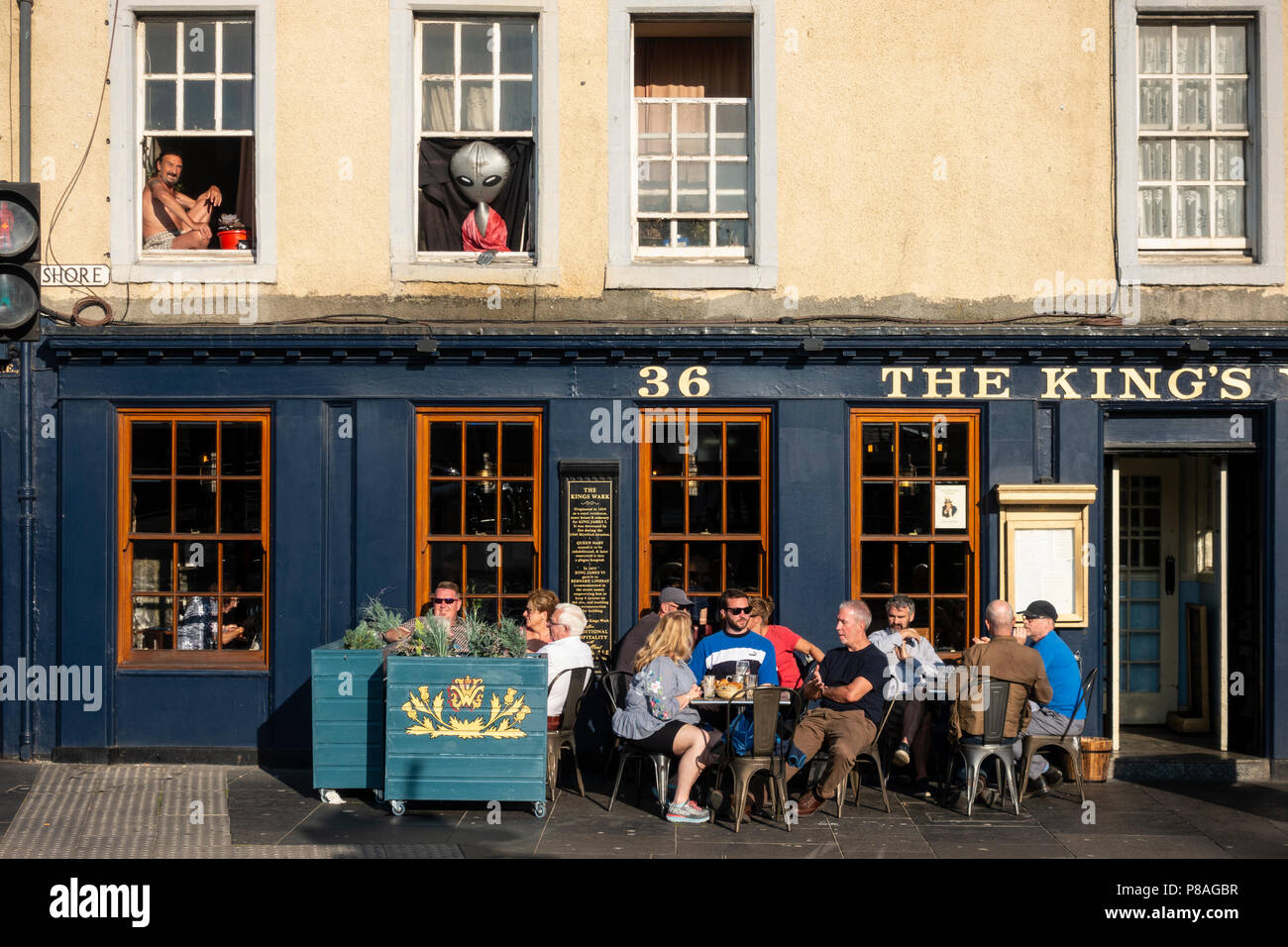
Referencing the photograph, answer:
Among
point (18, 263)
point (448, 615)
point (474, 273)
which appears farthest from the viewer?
point (474, 273)

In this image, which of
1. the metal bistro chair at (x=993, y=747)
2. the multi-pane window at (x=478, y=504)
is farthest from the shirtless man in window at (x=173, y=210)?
the metal bistro chair at (x=993, y=747)

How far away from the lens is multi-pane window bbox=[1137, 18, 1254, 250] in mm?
11711

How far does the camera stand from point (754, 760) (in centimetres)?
951

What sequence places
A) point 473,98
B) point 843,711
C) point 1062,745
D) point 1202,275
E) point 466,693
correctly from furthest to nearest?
point 473,98
point 1202,275
point 1062,745
point 843,711
point 466,693

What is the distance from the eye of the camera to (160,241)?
11891mm

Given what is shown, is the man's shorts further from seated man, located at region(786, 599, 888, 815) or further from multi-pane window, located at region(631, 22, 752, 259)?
seated man, located at region(786, 599, 888, 815)

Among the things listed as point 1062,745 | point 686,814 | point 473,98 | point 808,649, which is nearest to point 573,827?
point 686,814

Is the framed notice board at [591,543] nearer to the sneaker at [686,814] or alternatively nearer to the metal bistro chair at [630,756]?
the metal bistro chair at [630,756]

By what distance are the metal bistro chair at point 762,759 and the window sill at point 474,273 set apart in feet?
13.3

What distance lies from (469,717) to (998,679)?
3.87 metres

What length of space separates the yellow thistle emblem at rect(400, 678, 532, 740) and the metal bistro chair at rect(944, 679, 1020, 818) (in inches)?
127

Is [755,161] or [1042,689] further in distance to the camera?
[755,161]

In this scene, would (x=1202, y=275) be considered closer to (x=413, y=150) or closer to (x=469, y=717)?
(x=413, y=150)

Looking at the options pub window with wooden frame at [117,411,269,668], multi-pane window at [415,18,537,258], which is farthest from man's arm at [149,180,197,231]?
multi-pane window at [415,18,537,258]
